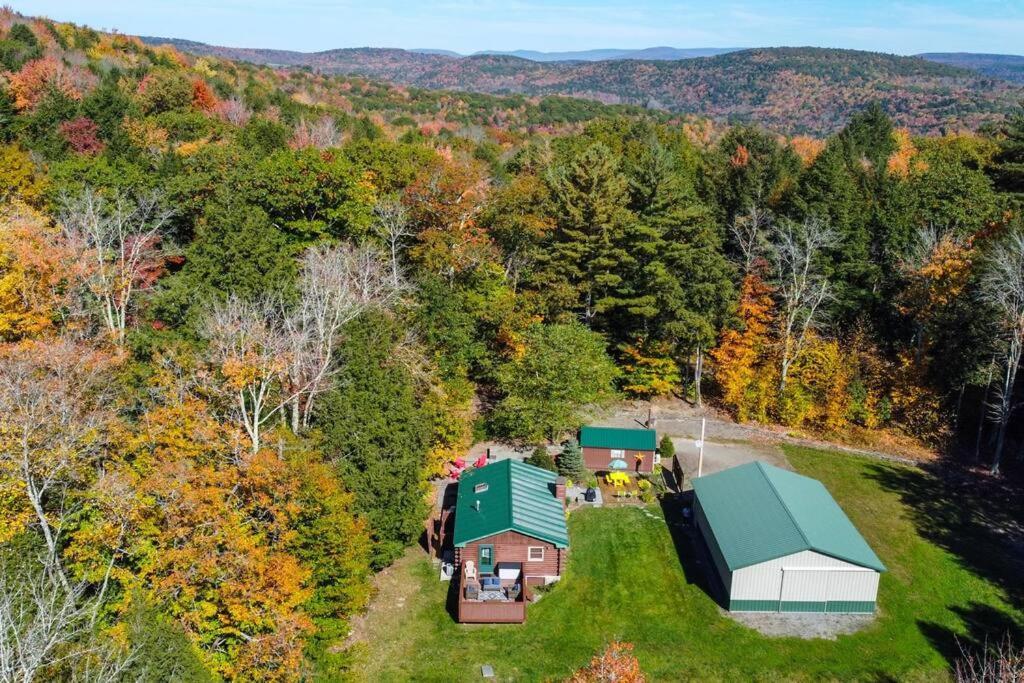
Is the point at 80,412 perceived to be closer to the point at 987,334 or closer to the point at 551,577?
the point at 551,577

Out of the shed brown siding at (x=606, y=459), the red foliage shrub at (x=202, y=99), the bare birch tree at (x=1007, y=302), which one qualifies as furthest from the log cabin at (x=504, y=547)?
the red foliage shrub at (x=202, y=99)

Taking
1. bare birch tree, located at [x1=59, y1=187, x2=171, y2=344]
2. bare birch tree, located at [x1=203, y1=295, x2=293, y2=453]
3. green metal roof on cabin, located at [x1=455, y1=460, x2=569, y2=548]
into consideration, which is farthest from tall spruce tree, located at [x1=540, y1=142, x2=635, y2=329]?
bare birch tree, located at [x1=59, y1=187, x2=171, y2=344]

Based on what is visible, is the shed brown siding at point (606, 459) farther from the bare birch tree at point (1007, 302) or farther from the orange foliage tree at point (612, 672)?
the orange foliage tree at point (612, 672)

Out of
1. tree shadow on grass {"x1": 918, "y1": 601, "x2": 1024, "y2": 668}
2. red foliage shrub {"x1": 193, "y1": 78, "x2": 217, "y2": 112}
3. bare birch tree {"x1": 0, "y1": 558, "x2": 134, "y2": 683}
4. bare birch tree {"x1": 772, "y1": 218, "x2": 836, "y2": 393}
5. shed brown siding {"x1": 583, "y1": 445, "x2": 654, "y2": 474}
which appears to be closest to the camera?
bare birch tree {"x1": 0, "y1": 558, "x2": 134, "y2": 683}

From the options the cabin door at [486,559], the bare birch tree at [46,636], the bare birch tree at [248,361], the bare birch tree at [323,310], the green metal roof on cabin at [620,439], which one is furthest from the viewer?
the green metal roof on cabin at [620,439]

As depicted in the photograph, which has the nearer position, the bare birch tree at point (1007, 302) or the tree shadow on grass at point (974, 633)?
the tree shadow on grass at point (974, 633)

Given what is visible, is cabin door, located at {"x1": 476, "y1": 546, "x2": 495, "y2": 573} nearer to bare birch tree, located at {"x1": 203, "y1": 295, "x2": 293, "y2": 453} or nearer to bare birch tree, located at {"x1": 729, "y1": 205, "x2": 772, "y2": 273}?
bare birch tree, located at {"x1": 203, "y1": 295, "x2": 293, "y2": 453}

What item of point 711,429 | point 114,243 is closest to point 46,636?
point 114,243

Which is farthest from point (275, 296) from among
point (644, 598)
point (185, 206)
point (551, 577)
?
point (644, 598)
